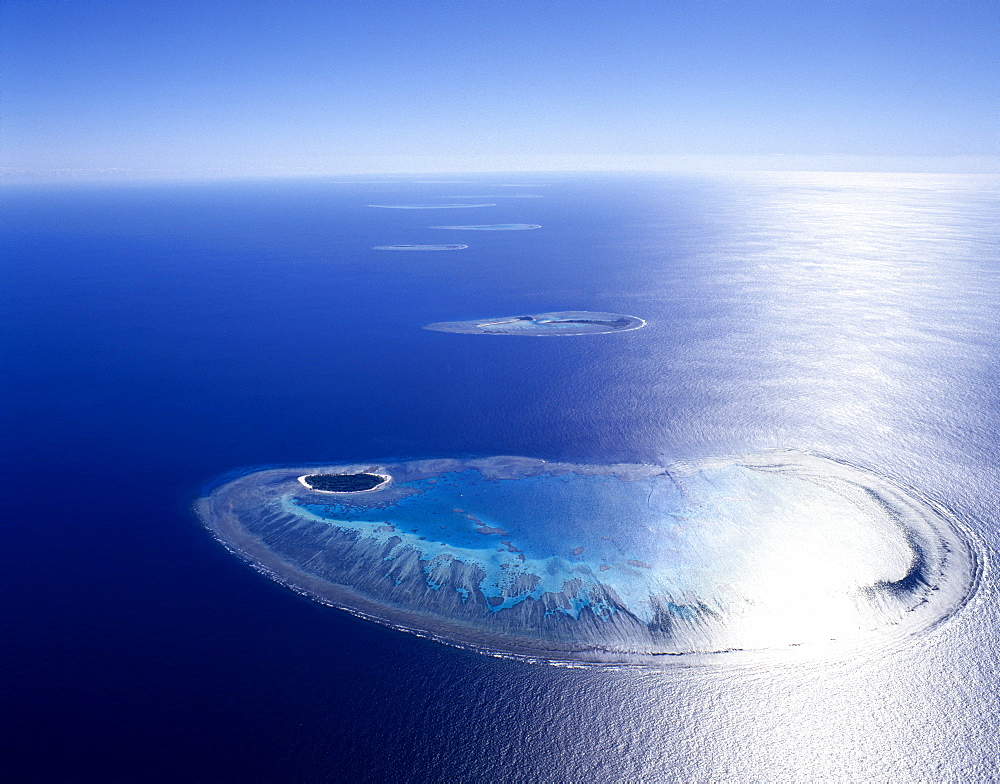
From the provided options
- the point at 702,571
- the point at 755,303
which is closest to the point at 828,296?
the point at 755,303

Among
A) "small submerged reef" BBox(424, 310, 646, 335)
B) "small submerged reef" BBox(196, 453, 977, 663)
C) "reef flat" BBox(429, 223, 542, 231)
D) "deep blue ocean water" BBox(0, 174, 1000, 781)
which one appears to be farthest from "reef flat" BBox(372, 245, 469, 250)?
"small submerged reef" BBox(196, 453, 977, 663)

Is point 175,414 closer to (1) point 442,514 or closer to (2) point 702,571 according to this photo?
(1) point 442,514

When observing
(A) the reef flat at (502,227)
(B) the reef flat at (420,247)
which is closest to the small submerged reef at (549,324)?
(B) the reef flat at (420,247)

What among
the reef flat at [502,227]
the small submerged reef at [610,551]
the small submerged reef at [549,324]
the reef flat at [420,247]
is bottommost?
the small submerged reef at [610,551]

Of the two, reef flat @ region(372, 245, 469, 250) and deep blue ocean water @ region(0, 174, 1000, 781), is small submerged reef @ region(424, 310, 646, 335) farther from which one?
reef flat @ region(372, 245, 469, 250)

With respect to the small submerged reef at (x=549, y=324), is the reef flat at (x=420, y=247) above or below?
above

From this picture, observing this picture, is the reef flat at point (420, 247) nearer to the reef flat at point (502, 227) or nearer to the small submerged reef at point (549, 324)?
the reef flat at point (502, 227)
